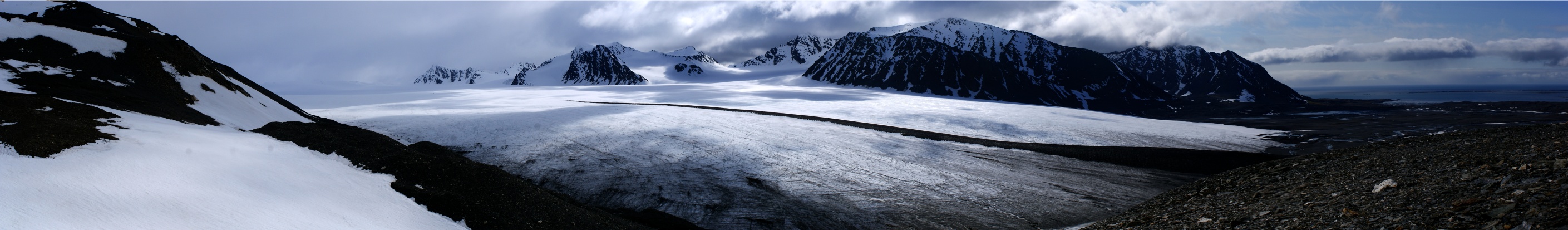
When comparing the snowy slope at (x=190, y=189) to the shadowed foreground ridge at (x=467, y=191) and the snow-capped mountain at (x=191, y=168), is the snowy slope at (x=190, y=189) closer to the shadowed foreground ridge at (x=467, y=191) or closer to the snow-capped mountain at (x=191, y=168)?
the snow-capped mountain at (x=191, y=168)

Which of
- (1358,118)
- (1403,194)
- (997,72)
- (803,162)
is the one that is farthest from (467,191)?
(997,72)

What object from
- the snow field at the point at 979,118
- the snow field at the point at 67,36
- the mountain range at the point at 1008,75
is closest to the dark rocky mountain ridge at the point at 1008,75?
the mountain range at the point at 1008,75

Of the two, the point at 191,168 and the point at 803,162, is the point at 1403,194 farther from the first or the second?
the point at 191,168

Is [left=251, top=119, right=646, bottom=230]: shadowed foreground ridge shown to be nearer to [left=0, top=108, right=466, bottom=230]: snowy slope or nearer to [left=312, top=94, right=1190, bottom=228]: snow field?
[left=0, top=108, right=466, bottom=230]: snowy slope

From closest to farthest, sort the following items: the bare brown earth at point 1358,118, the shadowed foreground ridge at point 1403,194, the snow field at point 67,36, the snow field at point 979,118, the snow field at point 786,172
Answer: the shadowed foreground ridge at point 1403,194 → the snow field at point 786,172 → the snow field at point 67,36 → the snow field at point 979,118 → the bare brown earth at point 1358,118

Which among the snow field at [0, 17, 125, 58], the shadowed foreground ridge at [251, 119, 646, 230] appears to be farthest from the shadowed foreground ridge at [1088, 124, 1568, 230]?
the snow field at [0, 17, 125, 58]

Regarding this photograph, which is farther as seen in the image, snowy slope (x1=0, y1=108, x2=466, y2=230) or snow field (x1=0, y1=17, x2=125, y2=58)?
snow field (x1=0, y1=17, x2=125, y2=58)
